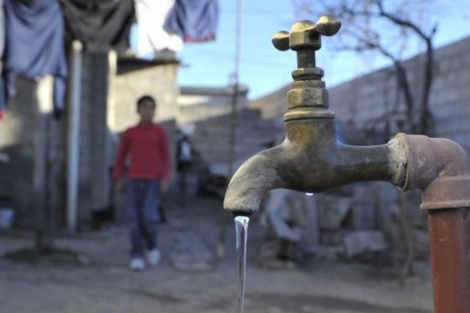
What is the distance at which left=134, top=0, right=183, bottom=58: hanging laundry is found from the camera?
754 centimetres

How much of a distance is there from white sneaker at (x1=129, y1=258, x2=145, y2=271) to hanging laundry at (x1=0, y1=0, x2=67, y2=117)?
2017 mm

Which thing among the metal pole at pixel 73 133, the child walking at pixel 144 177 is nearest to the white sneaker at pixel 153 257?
the child walking at pixel 144 177

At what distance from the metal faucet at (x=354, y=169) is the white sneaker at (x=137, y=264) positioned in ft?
16.3

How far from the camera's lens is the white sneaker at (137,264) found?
269 inches

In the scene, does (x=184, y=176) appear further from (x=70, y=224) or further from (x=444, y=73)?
(x=444, y=73)

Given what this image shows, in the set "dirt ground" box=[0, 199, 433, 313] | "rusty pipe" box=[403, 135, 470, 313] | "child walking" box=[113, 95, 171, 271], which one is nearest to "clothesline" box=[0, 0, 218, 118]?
"child walking" box=[113, 95, 171, 271]

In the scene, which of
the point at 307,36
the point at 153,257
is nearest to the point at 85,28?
the point at 153,257

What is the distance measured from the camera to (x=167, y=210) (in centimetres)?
1116

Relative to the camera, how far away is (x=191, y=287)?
6.18 m

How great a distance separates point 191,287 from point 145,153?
4.85 ft

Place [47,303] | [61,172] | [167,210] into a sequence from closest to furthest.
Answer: [47,303] < [61,172] < [167,210]

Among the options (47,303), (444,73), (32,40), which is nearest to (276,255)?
(47,303)

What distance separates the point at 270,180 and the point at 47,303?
3.85 metres

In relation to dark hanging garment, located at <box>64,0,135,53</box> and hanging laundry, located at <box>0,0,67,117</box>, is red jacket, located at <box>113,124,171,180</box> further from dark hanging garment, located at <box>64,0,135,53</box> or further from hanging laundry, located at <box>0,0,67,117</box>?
dark hanging garment, located at <box>64,0,135,53</box>
